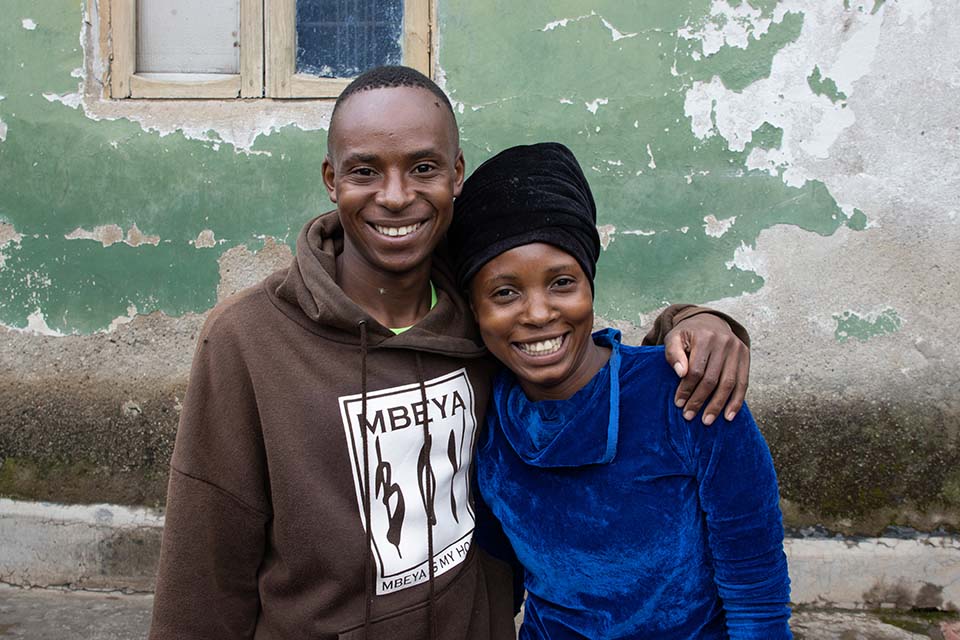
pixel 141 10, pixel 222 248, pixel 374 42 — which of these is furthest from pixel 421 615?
pixel 141 10

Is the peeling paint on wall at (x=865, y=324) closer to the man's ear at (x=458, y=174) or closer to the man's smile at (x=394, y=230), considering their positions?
the man's ear at (x=458, y=174)

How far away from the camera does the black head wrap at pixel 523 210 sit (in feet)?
5.13

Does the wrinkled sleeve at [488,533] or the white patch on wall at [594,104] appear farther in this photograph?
the white patch on wall at [594,104]

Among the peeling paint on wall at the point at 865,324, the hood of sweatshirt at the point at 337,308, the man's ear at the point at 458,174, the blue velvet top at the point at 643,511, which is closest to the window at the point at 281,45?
the man's ear at the point at 458,174

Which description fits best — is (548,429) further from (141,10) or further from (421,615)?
(141,10)

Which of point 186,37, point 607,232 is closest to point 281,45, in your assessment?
point 186,37

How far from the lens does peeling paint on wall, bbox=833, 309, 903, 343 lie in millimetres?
3332

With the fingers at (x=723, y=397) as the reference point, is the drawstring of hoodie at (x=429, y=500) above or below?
below

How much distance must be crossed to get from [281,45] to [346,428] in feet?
8.29

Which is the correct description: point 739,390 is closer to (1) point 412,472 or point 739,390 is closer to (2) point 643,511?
(2) point 643,511

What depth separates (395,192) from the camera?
154 cm

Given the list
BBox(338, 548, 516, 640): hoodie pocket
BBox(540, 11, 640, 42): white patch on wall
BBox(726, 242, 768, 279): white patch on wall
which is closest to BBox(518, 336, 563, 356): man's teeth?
BBox(338, 548, 516, 640): hoodie pocket

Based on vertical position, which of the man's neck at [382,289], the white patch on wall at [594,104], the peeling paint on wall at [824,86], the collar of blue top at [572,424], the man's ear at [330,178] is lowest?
the collar of blue top at [572,424]

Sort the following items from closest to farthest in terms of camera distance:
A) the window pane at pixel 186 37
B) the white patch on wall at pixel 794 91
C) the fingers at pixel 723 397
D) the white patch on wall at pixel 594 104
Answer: the fingers at pixel 723 397
the white patch on wall at pixel 794 91
the white patch on wall at pixel 594 104
the window pane at pixel 186 37
